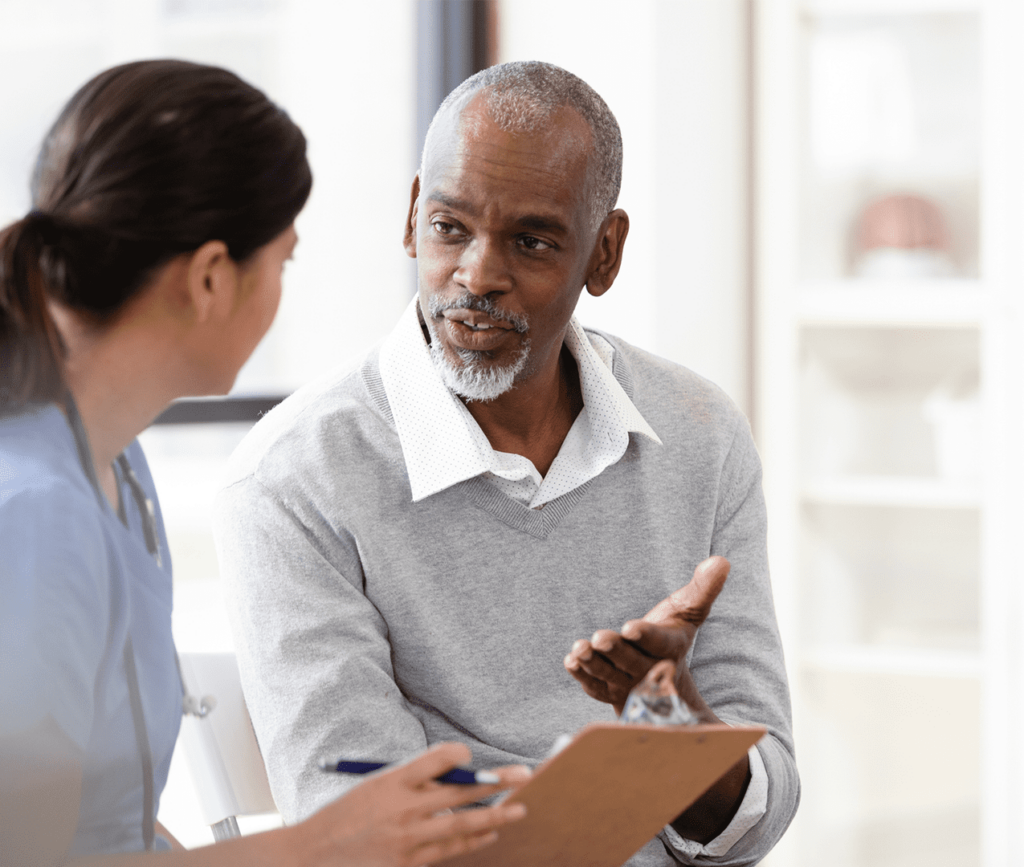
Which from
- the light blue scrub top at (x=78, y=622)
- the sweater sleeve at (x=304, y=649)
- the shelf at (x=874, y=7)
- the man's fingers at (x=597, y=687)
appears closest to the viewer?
the light blue scrub top at (x=78, y=622)

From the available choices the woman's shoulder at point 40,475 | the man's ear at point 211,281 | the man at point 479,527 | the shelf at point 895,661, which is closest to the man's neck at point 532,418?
the man at point 479,527

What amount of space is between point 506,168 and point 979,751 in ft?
6.18

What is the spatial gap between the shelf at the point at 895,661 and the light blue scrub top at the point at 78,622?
1.87 m

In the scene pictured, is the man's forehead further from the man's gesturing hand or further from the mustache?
the man's gesturing hand

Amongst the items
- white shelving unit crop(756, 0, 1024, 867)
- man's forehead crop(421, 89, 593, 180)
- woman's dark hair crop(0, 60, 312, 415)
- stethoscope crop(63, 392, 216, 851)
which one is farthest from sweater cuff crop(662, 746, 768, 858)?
white shelving unit crop(756, 0, 1024, 867)

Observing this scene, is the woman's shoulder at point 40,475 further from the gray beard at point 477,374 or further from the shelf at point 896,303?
the shelf at point 896,303

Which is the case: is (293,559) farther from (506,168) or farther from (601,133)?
(601,133)

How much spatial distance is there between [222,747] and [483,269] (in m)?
0.57

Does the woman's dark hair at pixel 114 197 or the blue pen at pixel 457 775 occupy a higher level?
the woman's dark hair at pixel 114 197

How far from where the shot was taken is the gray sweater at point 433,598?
1110 millimetres

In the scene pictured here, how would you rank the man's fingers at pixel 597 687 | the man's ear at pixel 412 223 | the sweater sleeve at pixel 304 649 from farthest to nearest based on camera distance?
the man's ear at pixel 412 223
the sweater sleeve at pixel 304 649
the man's fingers at pixel 597 687

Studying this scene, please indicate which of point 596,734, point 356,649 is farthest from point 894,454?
point 596,734

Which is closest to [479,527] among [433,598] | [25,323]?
[433,598]

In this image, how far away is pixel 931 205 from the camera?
2439 millimetres
